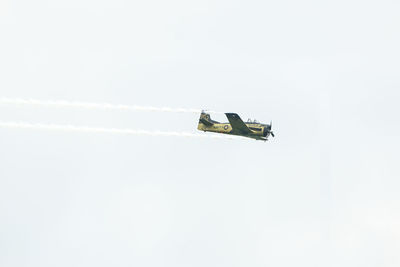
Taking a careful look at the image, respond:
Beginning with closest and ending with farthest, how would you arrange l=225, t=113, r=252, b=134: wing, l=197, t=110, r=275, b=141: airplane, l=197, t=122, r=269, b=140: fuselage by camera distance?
l=225, t=113, r=252, b=134: wing, l=197, t=110, r=275, b=141: airplane, l=197, t=122, r=269, b=140: fuselage

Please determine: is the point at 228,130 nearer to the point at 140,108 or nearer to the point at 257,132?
the point at 257,132

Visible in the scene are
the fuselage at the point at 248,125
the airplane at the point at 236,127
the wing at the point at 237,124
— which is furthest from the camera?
the fuselage at the point at 248,125

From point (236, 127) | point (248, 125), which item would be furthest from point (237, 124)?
point (248, 125)

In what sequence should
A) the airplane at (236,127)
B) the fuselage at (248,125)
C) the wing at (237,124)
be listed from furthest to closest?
the fuselage at (248,125)
the airplane at (236,127)
the wing at (237,124)

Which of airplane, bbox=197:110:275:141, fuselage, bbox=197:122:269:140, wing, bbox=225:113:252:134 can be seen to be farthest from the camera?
fuselage, bbox=197:122:269:140

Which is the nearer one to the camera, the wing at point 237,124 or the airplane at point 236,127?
the wing at point 237,124

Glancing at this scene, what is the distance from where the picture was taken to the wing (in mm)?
80312

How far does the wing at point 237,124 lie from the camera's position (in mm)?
80312

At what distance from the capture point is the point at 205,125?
88125mm

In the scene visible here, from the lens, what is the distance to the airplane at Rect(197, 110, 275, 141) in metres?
82.0

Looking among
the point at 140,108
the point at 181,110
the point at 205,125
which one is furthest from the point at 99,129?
the point at 205,125

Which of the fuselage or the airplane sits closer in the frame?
the airplane

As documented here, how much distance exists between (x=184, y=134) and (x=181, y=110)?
5896 millimetres

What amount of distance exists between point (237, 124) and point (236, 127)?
44.1 inches
